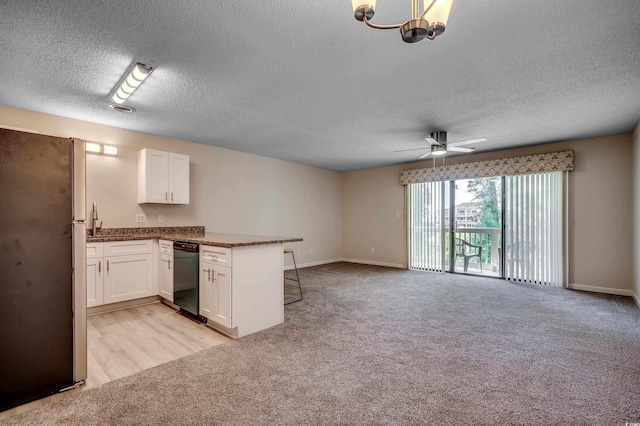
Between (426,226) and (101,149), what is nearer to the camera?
(101,149)

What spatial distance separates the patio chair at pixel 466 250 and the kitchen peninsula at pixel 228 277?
4.40 metres

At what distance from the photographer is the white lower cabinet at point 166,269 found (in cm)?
377

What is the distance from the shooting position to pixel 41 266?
1899mm

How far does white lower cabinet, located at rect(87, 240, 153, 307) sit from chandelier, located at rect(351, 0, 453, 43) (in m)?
3.89

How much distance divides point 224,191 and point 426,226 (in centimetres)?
436

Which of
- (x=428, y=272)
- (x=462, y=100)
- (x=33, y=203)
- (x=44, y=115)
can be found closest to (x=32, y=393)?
(x=33, y=203)

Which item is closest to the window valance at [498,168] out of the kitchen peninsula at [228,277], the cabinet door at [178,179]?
the kitchen peninsula at [228,277]

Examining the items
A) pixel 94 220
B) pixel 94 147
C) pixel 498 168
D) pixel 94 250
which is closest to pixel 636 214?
pixel 498 168

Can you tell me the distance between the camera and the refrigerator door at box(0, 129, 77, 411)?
1.79m

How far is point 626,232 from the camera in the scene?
4.38 m

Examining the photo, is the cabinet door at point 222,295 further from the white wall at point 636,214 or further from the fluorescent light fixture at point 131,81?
the white wall at point 636,214

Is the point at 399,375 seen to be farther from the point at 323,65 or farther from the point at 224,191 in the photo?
the point at 224,191

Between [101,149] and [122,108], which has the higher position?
[122,108]

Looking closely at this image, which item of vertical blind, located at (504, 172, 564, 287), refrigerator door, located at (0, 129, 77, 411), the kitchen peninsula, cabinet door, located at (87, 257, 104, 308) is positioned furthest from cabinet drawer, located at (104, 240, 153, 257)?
vertical blind, located at (504, 172, 564, 287)
